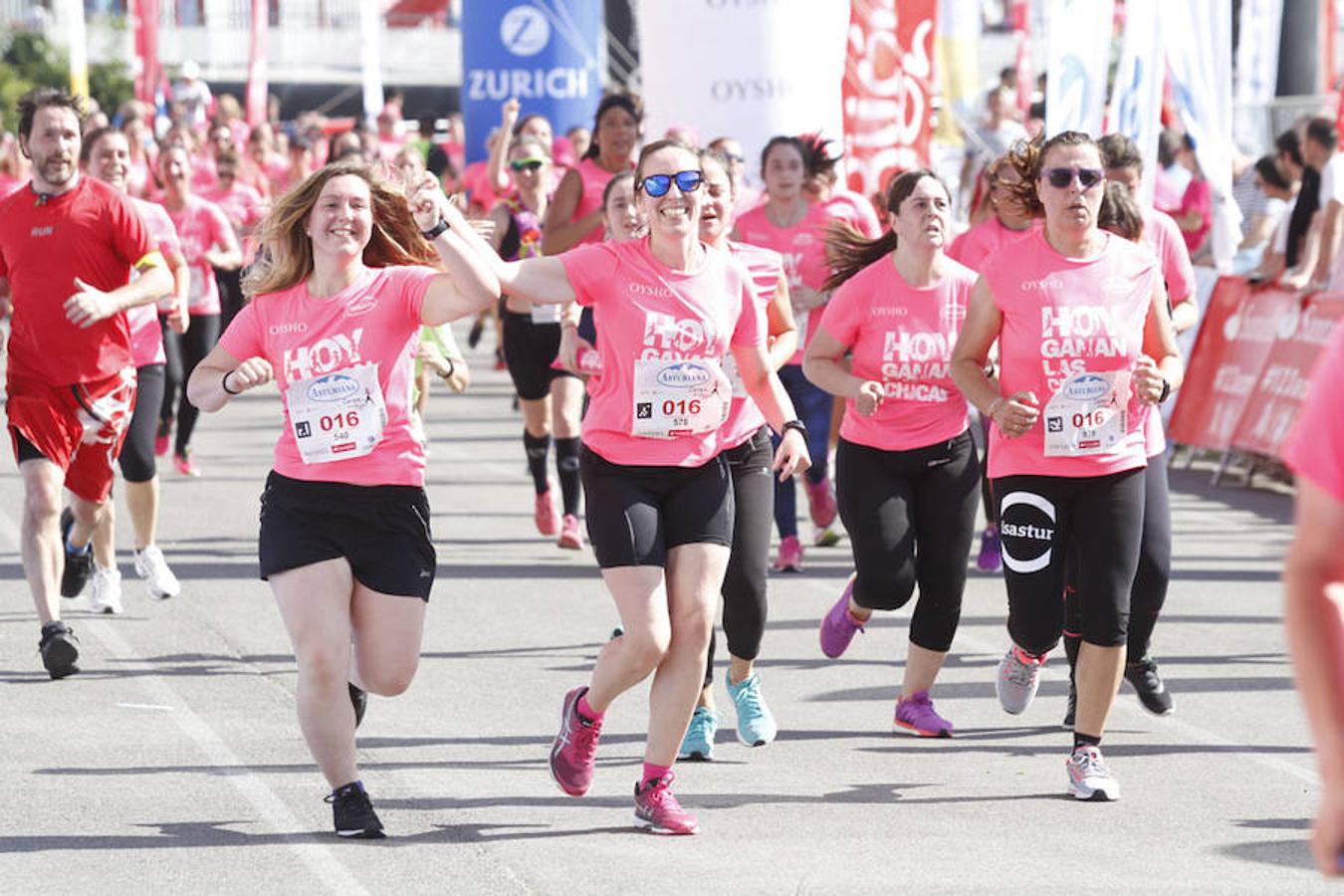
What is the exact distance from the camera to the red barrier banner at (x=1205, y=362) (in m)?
14.3

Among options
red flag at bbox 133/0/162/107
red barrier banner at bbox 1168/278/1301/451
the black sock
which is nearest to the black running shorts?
the black sock

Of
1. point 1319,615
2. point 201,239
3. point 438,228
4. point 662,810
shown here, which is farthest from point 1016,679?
point 201,239

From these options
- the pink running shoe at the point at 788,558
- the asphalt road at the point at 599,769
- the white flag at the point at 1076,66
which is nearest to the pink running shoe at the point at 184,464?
the asphalt road at the point at 599,769

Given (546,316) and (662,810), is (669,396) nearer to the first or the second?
(662,810)

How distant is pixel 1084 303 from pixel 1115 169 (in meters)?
1.85

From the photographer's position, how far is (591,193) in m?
11.2

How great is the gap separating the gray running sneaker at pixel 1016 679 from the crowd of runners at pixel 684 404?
0.5 inches

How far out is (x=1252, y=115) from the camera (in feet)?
69.4

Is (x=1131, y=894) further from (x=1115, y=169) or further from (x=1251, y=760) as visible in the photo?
(x=1115, y=169)

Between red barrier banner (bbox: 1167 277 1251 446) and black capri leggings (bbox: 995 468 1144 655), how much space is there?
25.5 ft

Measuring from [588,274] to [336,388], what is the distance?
731mm

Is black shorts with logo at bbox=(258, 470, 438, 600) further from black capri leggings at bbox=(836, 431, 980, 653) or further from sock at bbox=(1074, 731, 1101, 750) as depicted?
sock at bbox=(1074, 731, 1101, 750)

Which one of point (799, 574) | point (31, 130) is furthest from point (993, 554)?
point (31, 130)

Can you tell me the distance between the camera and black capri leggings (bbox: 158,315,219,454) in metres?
13.4
